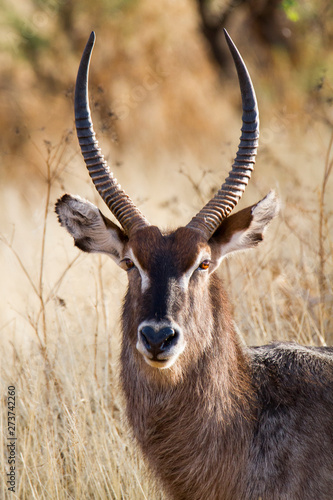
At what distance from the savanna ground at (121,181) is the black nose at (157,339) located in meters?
1.43

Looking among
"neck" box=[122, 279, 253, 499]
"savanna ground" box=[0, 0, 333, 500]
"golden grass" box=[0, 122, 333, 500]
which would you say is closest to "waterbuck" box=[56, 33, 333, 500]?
"neck" box=[122, 279, 253, 499]

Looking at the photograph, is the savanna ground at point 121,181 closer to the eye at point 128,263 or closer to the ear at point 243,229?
the eye at point 128,263

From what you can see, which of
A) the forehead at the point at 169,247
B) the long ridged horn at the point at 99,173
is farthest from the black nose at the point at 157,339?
the long ridged horn at the point at 99,173

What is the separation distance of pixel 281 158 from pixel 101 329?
8969mm

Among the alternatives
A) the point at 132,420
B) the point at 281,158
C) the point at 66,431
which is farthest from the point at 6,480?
the point at 281,158

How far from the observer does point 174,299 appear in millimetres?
4664

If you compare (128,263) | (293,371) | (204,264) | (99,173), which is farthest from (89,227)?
(293,371)

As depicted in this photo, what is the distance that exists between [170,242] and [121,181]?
Answer: 9.92m

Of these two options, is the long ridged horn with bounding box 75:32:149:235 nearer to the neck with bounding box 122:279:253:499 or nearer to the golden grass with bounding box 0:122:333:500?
the neck with bounding box 122:279:253:499

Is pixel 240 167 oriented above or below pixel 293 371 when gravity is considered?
above

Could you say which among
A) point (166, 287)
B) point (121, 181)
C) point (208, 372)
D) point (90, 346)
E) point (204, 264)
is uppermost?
point (121, 181)

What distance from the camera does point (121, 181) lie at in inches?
580

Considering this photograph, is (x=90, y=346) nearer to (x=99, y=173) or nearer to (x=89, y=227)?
(x=89, y=227)

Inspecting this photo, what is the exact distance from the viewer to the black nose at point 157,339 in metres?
4.36
